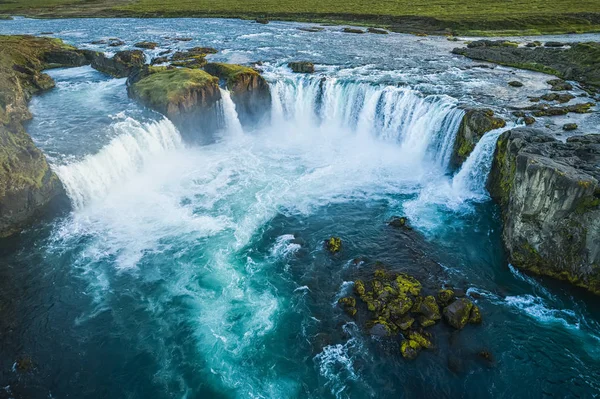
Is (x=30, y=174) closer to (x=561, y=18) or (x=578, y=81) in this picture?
(x=578, y=81)

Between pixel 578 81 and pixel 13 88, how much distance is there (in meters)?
56.8

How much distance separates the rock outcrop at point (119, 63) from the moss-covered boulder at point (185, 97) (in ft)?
35.3

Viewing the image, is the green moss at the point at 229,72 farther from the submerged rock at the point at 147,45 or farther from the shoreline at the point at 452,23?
the shoreline at the point at 452,23

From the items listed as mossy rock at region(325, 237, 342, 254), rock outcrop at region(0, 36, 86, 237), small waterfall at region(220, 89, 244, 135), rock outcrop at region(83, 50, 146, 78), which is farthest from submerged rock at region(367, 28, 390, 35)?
rock outcrop at region(0, 36, 86, 237)

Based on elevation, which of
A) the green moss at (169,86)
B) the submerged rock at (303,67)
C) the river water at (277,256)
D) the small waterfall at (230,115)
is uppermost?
the submerged rock at (303,67)

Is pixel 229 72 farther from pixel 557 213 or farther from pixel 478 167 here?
pixel 557 213

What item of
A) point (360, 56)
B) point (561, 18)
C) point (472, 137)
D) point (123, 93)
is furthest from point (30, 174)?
point (561, 18)

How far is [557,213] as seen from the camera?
2202 centimetres

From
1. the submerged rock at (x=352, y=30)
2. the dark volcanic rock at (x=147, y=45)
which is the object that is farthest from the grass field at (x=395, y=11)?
the dark volcanic rock at (x=147, y=45)

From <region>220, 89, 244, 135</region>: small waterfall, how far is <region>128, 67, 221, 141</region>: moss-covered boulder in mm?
891

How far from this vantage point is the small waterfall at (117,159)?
29391 mm

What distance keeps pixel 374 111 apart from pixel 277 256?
22.1 meters

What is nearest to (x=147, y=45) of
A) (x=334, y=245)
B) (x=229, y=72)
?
(x=229, y=72)

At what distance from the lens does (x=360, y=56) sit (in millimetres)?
56250
